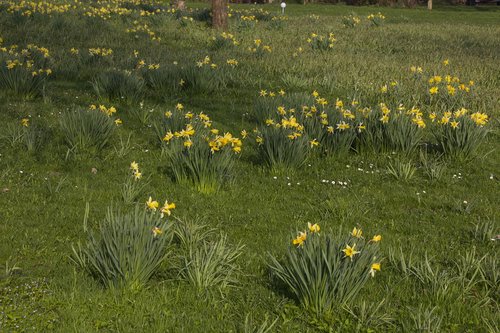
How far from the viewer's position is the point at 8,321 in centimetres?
301

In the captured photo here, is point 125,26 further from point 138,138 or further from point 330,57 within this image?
point 138,138

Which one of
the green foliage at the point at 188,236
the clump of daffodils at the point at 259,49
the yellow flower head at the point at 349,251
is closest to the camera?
the yellow flower head at the point at 349,251

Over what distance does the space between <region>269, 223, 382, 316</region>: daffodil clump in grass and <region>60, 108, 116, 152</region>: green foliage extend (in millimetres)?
3235

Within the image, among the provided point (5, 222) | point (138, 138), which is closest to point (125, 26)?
point (138, 138)

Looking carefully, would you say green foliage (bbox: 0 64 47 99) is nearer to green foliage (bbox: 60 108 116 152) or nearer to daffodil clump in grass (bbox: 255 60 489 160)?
green foliage (bbox: 60 108 116 152)

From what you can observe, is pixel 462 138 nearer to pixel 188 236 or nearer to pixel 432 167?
pixel 432 167

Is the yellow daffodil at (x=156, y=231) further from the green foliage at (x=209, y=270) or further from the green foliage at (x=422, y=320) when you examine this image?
the green foliage at (x=422, y=320)

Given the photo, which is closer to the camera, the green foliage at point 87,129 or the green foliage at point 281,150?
the green foliage at point 281,150

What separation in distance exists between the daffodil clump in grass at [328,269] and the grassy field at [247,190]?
4cm

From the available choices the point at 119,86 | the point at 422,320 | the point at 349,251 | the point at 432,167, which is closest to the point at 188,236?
the point at 349,251

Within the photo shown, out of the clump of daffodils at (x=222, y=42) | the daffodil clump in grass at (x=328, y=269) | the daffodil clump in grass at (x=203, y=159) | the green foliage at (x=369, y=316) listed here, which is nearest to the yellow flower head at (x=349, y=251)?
the daffodil clump in grass at (x=328, y=269)

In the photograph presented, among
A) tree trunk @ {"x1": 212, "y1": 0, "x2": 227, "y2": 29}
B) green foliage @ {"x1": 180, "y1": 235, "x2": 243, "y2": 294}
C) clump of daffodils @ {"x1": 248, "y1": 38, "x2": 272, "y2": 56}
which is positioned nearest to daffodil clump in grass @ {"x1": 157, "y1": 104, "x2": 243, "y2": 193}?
green foliage @ {"x1": 180, "y1": 235, "x2": 243, "y2": 294}

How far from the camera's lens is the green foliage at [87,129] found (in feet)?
18.5

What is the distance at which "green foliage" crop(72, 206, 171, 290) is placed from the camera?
3.21 metres
